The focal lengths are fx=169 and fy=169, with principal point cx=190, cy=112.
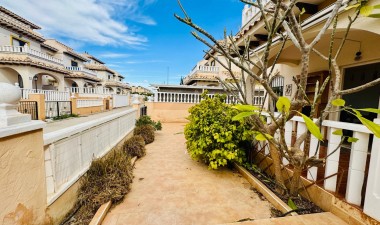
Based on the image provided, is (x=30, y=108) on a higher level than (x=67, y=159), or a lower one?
higher

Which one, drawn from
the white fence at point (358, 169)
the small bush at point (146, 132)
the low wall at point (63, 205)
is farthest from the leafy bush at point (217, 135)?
the small bush at point (146, 132)

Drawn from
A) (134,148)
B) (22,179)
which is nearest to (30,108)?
(134,148)

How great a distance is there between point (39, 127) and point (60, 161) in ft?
2.35

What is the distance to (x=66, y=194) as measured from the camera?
2432mm

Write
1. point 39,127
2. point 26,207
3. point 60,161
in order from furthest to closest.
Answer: point 60,161
point 39,127
point 26,207

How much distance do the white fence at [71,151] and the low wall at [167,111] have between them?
746 cm

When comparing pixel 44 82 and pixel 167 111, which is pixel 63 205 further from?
pixel 44 82

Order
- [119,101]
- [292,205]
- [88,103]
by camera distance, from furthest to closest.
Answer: [119,101] → [88,103] → [292,205]

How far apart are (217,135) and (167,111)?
836cm

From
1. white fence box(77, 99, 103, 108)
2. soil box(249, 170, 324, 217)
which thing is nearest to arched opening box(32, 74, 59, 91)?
white fence box(77, 99, 103, 108)

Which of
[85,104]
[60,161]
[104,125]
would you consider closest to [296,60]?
[104,125]

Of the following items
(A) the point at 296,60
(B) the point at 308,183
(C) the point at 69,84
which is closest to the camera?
(B) the point at 308,183

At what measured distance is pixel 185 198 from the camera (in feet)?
9.78

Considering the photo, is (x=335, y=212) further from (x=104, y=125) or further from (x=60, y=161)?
(x=104, y=125)
